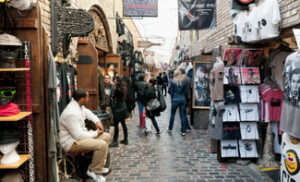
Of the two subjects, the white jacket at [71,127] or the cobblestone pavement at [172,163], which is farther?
the cobblestone pavement at [172,163]

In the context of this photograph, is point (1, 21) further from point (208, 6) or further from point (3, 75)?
point (208, 6)

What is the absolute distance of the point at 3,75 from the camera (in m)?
2.96

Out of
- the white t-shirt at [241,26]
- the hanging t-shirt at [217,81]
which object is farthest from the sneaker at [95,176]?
the white t-shirt at [241,26]

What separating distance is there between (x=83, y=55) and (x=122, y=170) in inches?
105

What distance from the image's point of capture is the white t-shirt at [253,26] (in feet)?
14.5

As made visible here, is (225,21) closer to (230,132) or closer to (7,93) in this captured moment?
(230,132)

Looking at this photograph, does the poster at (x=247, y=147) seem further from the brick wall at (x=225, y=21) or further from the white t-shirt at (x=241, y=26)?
the brick wall at (x=225, y=21)

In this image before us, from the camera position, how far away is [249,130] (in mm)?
5055

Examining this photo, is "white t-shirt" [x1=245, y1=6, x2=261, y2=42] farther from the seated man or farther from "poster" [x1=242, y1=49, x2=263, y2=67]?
the seated man

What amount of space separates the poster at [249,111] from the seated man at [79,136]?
2917mm

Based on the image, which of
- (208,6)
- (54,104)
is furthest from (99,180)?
(208,6)

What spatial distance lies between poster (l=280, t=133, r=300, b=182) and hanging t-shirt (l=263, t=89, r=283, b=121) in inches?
65.5

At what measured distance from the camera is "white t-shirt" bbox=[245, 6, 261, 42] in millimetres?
4430

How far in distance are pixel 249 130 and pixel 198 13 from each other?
400 centimetres
